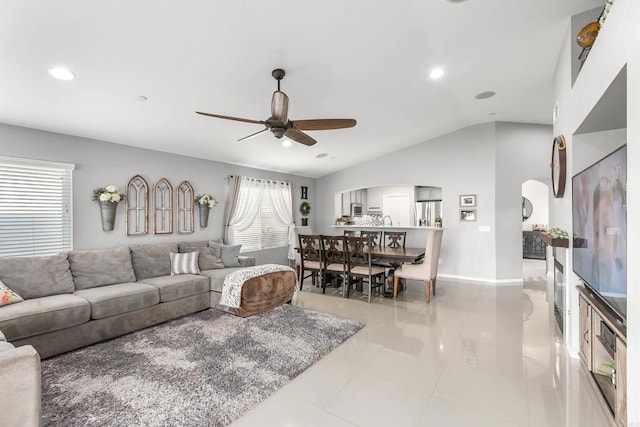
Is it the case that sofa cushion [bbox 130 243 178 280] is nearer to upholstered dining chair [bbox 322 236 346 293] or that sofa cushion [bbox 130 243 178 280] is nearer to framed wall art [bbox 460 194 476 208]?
upholstered dining chair [bbox 322 236 346 293]

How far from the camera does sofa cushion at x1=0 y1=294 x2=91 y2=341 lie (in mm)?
2652

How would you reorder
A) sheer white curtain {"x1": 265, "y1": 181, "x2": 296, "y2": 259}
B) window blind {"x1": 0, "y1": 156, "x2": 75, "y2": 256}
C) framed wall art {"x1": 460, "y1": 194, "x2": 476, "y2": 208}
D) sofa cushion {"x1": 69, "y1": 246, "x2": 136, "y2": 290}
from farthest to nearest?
sheer white curtain {"x1": 265, "y1": 181, "x2": 296, "y2": 259} < framed wall art {"x1": 460, "y1": 194, "x2": 476, "y2": 208} < sofa cushion {"x1": 69, "y1": 246, "x2": 136, "y2": 290} < window blind {"x1": 0, "y1": 156, "x2": 75, "y2": 256}

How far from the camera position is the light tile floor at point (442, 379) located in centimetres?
203

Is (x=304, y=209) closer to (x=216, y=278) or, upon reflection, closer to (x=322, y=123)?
(x=216, y=278)

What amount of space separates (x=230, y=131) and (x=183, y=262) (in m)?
2.09

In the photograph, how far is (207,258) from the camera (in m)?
4.76

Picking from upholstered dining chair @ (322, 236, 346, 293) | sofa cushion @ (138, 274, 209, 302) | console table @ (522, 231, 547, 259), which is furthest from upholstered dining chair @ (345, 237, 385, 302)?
console table @ (522, 231, 547, 259)

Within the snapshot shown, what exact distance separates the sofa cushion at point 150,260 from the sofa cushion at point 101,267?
99mm

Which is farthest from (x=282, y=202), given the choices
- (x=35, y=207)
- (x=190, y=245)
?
(x=35, y=207)

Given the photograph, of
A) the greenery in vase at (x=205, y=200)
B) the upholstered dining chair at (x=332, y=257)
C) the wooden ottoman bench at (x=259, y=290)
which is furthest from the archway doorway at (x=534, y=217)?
the greenery in vase at (x=205, y=200)

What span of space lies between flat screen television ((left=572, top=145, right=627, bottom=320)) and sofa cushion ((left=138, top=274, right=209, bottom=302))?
13.9 ft

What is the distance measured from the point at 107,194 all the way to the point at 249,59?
108 inches

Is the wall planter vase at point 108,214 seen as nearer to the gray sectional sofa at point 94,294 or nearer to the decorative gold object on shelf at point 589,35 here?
the gray sectional sofa at point 94,294

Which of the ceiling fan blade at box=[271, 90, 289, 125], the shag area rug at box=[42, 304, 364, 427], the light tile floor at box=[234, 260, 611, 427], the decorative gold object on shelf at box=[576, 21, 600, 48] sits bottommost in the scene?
the light tile floor at box=[234, 260, 611, 427]
